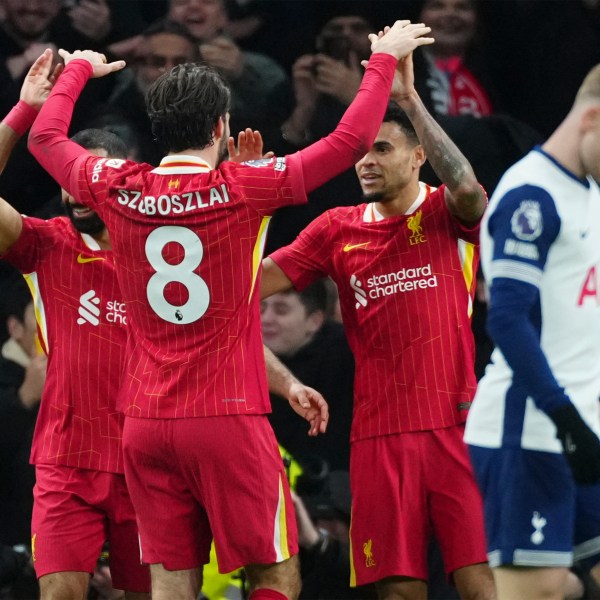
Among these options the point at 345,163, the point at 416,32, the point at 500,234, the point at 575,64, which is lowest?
the point at 500,234

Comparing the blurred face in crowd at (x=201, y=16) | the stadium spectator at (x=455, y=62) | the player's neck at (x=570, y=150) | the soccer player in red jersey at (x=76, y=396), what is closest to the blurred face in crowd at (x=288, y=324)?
the stadium spectator at (x=455, y=62)

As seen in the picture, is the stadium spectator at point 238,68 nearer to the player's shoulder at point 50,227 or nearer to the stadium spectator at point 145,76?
the stadium spectator at point 145,76

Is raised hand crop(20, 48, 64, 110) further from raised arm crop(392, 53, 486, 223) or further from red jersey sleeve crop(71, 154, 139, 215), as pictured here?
raised arm crop(392, 53, 486, 223)

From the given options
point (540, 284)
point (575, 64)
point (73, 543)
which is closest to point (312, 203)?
point (575, 64)

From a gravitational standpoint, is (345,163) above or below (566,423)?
above

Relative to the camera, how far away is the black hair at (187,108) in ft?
13.6

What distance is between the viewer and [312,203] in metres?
6.93

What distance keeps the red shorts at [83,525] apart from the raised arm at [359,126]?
147cm

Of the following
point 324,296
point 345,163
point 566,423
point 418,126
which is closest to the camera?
point 566,423

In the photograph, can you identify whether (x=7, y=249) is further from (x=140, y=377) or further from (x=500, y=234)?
(x=500, y=234)

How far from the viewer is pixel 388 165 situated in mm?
4848

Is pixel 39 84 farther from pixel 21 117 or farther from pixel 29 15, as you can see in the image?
pixel 29 15

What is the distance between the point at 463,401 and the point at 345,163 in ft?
3.54

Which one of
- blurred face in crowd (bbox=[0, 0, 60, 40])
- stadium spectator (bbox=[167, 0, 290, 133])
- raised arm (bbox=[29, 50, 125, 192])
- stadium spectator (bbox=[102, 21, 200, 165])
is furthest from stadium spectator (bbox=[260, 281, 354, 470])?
raised arm (bbox=[29, 50, 125, 192])
